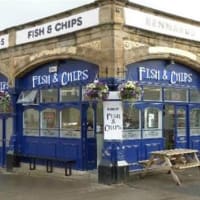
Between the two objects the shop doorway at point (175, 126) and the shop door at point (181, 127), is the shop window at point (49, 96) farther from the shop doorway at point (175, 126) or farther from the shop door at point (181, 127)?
the shop door at point (181, 127)

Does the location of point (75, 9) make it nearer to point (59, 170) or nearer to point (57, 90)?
point (57, 90)

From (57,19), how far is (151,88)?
361cm

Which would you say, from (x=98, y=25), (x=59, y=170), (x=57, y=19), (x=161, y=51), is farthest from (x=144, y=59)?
(x=59, y=170)

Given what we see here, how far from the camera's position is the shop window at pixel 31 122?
1591cm

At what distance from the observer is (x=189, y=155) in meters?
14.2

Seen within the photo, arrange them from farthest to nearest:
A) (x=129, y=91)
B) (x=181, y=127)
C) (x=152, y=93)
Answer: (x=181, y=127), (x=152, y=93), (x=129, y=91)

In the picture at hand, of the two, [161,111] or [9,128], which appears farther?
[9,128]

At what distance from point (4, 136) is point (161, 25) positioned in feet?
23.3

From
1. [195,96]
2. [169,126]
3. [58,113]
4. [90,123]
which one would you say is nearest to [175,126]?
[169,126]

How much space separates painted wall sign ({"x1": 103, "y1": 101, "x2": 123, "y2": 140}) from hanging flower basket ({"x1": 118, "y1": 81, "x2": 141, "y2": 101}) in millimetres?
425

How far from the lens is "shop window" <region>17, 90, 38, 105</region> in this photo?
1564cm

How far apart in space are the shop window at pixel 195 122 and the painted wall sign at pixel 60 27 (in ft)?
16.3

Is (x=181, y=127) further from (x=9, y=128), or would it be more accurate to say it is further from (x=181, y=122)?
(x=9, y=128)

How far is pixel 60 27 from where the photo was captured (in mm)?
14484
